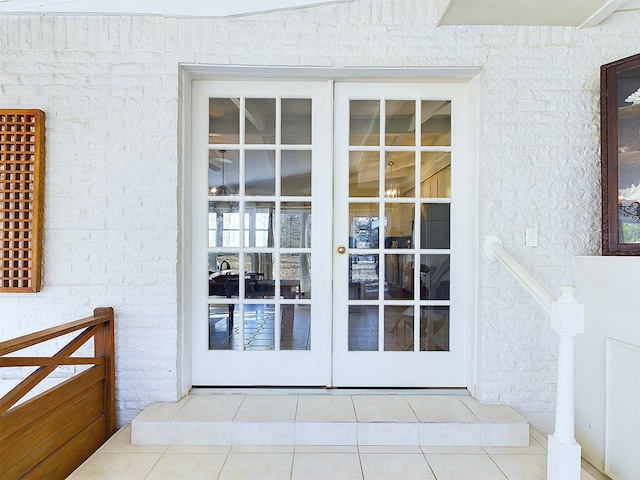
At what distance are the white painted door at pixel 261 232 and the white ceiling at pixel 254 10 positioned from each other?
0.40 metres

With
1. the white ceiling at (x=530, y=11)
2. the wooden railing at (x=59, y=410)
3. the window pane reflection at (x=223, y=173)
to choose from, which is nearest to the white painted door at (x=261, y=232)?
the window pane reflection at (x=223, y=173)

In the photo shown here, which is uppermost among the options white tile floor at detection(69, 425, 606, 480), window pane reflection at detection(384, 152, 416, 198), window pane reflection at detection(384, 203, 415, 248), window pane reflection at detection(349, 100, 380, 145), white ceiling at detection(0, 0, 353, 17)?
white ceiling at detection(0, 0, 353, 17)

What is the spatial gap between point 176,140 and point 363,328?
5.31 ft

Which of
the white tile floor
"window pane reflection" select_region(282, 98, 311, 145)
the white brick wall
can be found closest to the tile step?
the white tile floor

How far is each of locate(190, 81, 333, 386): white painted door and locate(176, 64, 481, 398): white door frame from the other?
5 cm

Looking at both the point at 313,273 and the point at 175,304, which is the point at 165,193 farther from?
the point at 313,273

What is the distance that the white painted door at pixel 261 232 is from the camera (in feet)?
7.72

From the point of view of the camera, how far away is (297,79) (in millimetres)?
2326

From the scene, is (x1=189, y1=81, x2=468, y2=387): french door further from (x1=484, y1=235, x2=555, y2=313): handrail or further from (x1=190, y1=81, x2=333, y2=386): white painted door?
(x1=484, y1=235, x2=555, y2=313): handrail

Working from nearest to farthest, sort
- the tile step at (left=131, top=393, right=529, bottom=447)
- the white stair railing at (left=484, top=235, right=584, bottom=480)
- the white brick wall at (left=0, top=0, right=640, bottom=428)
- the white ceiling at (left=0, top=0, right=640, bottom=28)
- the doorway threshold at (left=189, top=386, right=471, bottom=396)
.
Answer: the white stair railing at (left=484, top=235, right=584, bottom=480) < the tile step at (left=131, top=393, right=529, bottom=447) < the white ceiling at (left=0, top=0, right=640, bottom=28) < the white brick wall at (left=0, top=0, right=640, bottom=428) < the doorway threshold at (left=189, top=386, right=471, bottom=396)

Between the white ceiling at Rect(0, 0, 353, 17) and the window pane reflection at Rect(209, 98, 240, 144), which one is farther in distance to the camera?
the window pane reflection at Rect(209, 98, 240, 144)

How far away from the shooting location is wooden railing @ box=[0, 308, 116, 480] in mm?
1504

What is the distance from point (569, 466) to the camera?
60.5 inches

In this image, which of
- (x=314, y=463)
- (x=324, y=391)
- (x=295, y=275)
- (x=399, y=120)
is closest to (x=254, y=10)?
(x=399, y=120)
